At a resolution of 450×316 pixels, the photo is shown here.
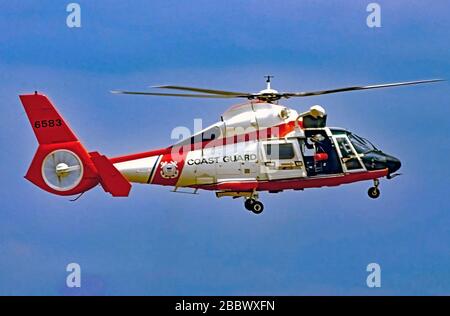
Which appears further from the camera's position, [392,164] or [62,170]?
[392,164]

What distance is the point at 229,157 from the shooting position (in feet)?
255

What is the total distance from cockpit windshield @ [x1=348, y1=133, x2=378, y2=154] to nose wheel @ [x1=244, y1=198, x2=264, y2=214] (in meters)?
3.65

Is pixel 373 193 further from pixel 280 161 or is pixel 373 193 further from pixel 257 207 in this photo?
pixel 257 207

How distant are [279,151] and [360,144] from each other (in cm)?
296

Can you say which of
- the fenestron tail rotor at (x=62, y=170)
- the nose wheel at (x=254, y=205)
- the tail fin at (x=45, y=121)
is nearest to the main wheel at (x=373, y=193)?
the nose wheel at (x=254, y=205)

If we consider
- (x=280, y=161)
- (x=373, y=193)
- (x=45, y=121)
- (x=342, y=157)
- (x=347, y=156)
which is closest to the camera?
(x=45, y=121)

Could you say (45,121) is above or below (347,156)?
above

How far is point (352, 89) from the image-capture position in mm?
77500

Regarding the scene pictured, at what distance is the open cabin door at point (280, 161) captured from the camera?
78000 mm

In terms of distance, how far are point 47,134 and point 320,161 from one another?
28.3 ft

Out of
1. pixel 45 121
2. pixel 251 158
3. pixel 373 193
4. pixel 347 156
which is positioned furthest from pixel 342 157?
pixel 45 121

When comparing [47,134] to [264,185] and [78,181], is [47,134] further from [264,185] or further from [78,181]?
[264,185]

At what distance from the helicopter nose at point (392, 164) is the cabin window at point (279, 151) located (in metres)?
3.36

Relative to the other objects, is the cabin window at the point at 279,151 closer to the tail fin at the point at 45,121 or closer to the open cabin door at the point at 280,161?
the open cabin door at the point at 280,161
